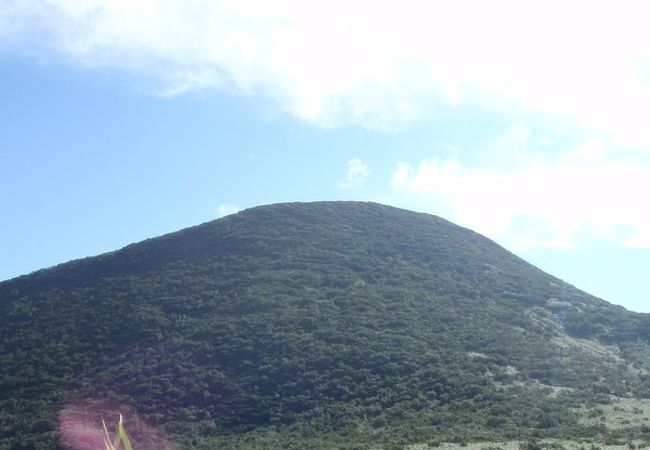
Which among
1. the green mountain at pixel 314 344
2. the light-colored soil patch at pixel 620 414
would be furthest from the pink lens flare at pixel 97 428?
the light-colored soil patch at pixel 620 414

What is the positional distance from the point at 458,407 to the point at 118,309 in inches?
687

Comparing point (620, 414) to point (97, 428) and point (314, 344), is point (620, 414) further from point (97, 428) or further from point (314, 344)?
point (97, 428)

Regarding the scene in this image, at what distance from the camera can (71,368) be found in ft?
100

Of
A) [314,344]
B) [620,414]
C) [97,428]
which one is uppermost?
[314,344]

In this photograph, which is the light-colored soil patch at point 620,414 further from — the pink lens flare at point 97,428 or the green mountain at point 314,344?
the pink lens flare at point 97,428

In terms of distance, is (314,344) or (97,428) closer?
(97,428)

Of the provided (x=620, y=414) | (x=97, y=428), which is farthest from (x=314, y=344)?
(x=620, y=414)

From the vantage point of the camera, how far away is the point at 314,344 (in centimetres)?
3195

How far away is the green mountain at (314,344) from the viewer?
1006 inches

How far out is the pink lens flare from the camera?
23.7m

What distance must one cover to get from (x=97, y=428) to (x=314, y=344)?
9774 millimetres

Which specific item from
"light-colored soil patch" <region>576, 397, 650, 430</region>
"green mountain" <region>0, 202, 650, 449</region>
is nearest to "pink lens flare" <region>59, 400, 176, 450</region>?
"green mountain" <region>0, 202, 650, 449</region>

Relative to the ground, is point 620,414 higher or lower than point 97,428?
higher

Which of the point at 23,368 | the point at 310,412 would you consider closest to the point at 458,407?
the point at 310,412
